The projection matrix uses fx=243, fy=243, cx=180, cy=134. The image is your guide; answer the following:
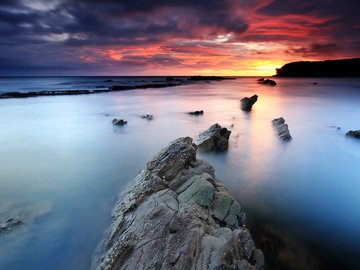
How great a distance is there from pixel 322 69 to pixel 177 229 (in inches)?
6597

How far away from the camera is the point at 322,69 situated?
143 m

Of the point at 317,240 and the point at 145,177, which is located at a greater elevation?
the point at 145,177

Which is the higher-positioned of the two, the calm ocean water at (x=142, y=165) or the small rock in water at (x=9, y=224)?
the small rock in water at (x=9, y=224)

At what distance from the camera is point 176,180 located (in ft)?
20.4

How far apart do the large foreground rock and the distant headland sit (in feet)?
515

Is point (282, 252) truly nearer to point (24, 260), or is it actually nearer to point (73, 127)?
Answer: point (24, 260)

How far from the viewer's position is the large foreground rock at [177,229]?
377 cm

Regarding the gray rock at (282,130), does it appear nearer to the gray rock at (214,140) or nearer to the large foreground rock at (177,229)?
the gray rock at (214,140)

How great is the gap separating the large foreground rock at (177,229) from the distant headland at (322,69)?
15711 centimetres

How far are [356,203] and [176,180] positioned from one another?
555 cm

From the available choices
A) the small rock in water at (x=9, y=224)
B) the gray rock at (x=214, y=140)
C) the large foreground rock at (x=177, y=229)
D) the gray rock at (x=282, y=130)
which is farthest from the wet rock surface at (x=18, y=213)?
the gray rock at (x=282, y=130)

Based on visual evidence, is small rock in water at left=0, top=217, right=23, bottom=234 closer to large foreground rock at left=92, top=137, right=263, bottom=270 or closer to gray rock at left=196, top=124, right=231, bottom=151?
large foreground rock at left=92, top=137, right=263, bottom=270

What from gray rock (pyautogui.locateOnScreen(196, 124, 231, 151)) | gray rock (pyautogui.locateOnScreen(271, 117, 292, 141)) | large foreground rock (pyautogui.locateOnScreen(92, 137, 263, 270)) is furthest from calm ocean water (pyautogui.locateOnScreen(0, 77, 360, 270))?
large foreground rock (pyautogui.locateOnScreen(92, 137, 263, 270))

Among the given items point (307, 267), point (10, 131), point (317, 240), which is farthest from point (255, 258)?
point (10, 131)
